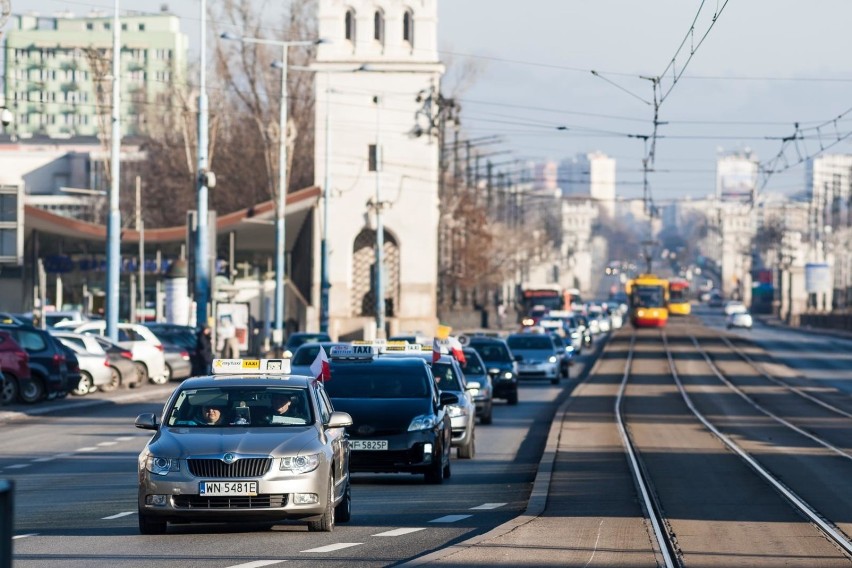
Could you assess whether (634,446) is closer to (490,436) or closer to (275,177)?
(490,436)

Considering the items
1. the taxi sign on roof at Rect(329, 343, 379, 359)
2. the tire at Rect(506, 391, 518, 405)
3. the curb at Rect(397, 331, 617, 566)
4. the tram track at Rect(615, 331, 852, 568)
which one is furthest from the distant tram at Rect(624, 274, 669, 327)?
the taxi sign on roof at Rect(329, 343, 379, 359)

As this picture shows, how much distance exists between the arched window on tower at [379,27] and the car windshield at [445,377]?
58.1 metres

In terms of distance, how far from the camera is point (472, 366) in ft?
106

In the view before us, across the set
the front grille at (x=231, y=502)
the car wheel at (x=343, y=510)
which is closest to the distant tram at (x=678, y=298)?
the car wheel at (x=343, y=510)

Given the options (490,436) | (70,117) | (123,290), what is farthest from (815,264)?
(490,436)

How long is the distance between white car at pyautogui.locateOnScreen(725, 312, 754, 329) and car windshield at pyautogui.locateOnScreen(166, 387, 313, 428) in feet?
336

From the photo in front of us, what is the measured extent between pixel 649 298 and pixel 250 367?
8743 centimetres

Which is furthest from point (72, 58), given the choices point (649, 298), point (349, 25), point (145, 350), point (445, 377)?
point (445, 377)

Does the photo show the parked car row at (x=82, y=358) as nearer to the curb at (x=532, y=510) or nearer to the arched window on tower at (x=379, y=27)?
the curb at (x=532, y=510)

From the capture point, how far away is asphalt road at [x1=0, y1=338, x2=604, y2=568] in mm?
12659

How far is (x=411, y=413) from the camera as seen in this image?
1931 centimetres

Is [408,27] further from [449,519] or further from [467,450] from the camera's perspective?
[449,519]

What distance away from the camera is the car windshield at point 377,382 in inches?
792

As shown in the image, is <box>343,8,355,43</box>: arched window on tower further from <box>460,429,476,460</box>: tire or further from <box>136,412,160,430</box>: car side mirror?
<box>136,412,160,430</box>: car side mirror
